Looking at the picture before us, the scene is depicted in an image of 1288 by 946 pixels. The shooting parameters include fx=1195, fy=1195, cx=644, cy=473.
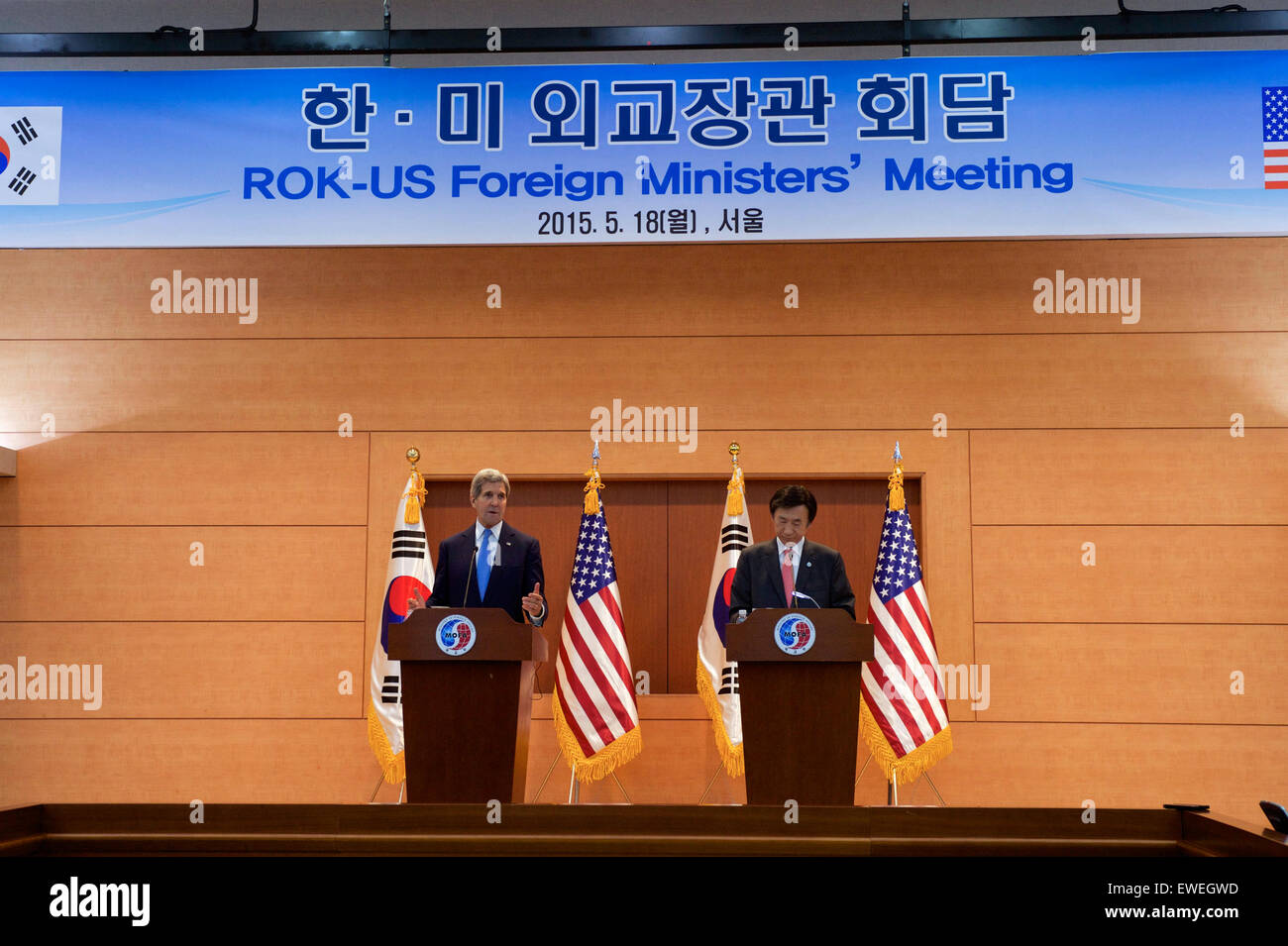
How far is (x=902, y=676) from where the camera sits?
5.29 m

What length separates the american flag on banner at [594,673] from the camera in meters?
5.37

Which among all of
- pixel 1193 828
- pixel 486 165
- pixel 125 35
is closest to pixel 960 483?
pixel 486 165

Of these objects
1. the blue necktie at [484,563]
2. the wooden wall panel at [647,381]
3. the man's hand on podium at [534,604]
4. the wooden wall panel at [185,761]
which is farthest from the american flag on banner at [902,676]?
the wooden wall panel at [185,761]

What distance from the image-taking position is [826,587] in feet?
15.6

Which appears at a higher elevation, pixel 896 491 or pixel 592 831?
pixel 896 491

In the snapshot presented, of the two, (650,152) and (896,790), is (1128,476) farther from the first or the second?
(650,152)

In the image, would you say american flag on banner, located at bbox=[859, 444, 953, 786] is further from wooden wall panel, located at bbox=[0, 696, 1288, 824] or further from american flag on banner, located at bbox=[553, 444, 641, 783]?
american flag on banner, located at bbox=[553, 444, 641, 783]

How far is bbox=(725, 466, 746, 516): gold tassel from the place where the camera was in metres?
5.59

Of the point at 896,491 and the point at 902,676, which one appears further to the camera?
the point at 896,491

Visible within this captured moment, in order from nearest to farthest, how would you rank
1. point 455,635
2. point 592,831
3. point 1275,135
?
point 592,831 → point 455,635 → point 1275,135

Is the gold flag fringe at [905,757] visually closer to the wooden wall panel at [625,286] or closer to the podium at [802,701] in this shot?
the podium at [802,701]

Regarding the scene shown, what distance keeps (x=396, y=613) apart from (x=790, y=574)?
6.13 feet

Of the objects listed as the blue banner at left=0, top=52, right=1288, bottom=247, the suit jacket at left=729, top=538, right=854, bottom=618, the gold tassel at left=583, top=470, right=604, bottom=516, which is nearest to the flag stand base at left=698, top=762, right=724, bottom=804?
the suit jacket at left=729, top=538, right=854, bottom=618

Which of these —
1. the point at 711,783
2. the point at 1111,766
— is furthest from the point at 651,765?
the point at 1111,766
